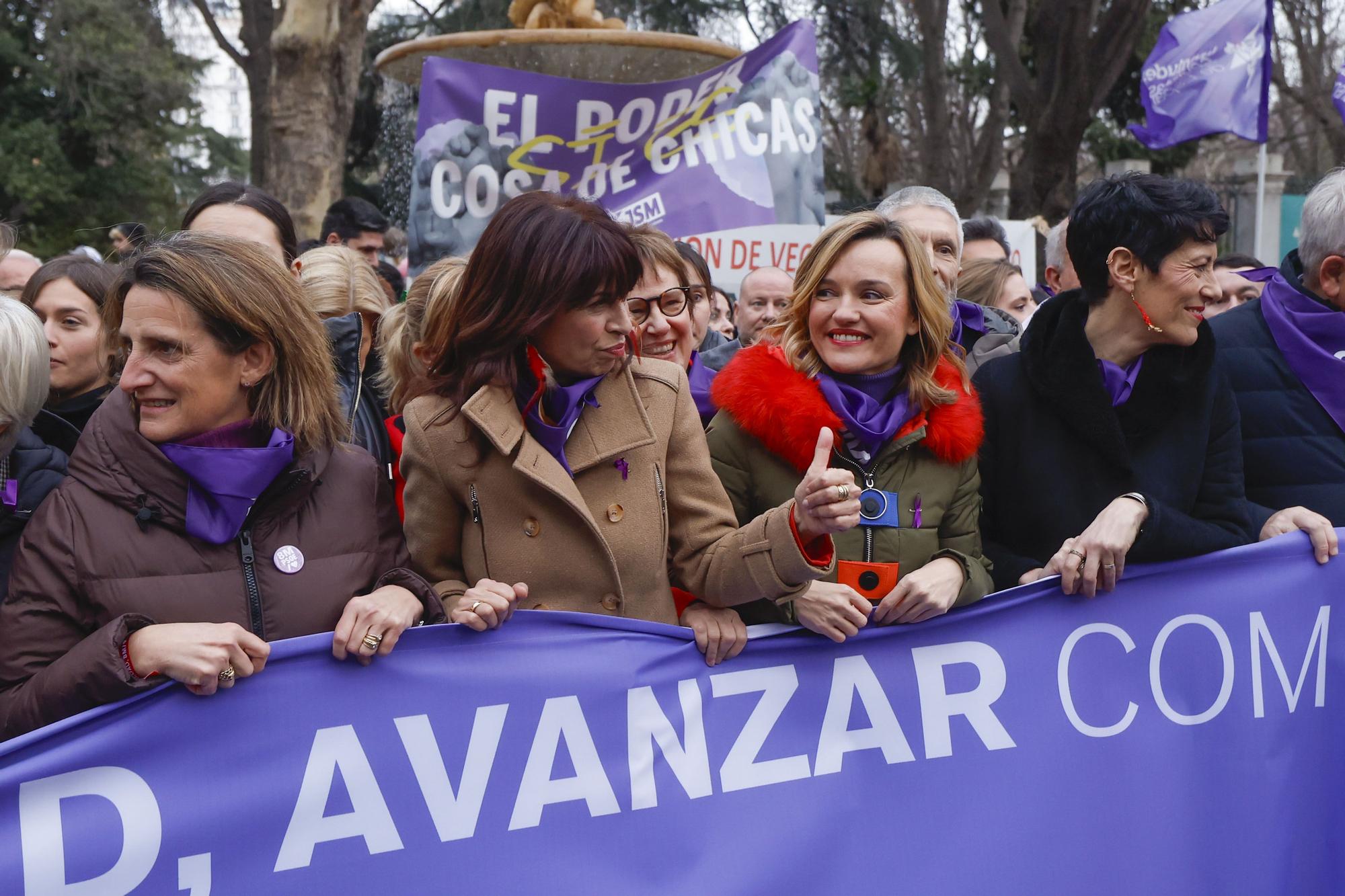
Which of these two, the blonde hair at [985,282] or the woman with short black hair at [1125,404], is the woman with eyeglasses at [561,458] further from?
the blonde hair at [985,282]

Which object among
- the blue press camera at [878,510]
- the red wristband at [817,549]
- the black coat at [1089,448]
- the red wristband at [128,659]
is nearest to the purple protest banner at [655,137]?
the black coat at [1089,448]

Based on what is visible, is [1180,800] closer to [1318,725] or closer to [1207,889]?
[1207,889]

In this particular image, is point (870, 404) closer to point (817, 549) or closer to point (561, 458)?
point (817, 549)

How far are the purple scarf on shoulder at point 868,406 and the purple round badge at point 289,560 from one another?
3.86 ft

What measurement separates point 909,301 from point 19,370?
1876 mm

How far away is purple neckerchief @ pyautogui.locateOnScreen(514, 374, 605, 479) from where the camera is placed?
8.52 feet

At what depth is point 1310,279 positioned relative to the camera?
11.8ft

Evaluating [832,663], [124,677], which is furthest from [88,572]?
[832,663]

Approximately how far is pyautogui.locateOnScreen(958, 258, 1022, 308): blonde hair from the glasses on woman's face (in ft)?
6.21

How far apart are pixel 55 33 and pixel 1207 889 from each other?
2359cm

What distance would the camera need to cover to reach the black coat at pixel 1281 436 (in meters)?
3.40

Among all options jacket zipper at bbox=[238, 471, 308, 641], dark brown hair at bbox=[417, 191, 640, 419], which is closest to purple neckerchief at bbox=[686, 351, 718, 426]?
dark brown hair at bbox=[417, 191, 640, 419]

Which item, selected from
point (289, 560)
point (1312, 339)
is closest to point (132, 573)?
point (289, 560)

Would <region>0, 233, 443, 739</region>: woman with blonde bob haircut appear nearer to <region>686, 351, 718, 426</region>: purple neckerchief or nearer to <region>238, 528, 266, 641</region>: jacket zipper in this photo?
<region>238, 528, 266, 641</region>: jacket zipper
